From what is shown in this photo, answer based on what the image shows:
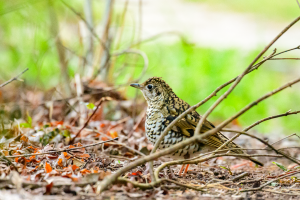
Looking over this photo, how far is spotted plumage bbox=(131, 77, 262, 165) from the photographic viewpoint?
3783 mm

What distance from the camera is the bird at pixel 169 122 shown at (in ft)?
12.4

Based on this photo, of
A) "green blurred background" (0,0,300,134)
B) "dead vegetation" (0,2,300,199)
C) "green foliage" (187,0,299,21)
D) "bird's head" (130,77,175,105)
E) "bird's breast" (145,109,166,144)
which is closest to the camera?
"dead vegetation" (0,2,300,199)

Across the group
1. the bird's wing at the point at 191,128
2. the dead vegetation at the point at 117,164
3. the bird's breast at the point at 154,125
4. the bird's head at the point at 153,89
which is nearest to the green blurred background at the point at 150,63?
the dead vegetation at the point at 117,164

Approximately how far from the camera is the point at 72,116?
5637 millimetres

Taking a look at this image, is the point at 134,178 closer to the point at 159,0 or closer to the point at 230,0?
the point at 159,0

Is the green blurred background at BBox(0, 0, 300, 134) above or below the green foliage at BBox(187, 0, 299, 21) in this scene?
below

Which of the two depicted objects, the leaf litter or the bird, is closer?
→ the leaf litter

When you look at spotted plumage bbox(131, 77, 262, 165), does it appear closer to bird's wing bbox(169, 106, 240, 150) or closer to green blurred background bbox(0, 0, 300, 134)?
bird's wing bbox(169, 106, 240, 150)

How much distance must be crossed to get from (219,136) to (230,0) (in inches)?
504

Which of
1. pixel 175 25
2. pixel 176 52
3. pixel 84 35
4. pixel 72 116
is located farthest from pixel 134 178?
pixel 175 25

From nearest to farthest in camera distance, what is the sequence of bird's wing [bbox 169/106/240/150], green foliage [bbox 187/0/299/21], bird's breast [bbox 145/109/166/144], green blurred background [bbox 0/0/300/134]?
1. bird's breast [bbox 145/109/166/144]
2. bird's wing [bbox 169/106/240/150]
3. green blurred background [bbox 0/0/300/134]
4. green foliage [bbox 187/0/299/21]

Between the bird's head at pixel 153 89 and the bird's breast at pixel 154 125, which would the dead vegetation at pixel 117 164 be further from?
the bird's head at pixel 153 89

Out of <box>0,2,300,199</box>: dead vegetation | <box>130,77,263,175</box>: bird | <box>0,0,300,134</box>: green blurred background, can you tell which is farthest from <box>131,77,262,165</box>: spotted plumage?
<box>0,0,300,134</box>: green blurred background

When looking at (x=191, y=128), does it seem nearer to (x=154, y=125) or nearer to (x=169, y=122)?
(x=169, y=122)
